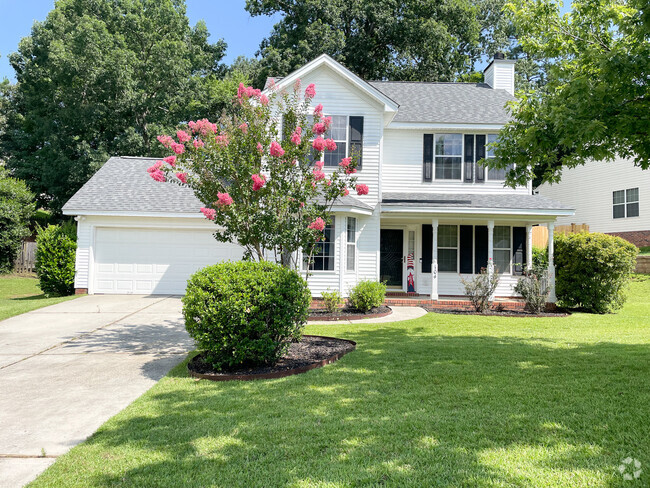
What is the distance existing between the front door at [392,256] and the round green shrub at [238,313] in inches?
371

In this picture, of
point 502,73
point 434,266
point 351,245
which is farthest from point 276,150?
point 502,73

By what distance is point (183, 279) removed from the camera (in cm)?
1494

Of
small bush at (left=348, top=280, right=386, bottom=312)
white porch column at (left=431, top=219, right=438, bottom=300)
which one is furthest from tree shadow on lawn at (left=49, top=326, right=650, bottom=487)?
white porch column at (left=431, top=219, right=438, bottom=300)

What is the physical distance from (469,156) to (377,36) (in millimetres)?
18325

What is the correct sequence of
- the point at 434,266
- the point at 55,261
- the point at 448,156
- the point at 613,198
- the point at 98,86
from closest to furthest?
the point at 434,266 → the point at 55,261 → the point at 448,156 → the point at 613,198 → the point at 98,86

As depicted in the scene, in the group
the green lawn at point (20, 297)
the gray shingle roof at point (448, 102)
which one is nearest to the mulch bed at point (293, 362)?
the green lawn at point (20, 297)

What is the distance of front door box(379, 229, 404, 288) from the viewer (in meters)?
15.1

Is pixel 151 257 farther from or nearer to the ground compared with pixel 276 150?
nearer to the ground

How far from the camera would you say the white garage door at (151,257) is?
14766 mm

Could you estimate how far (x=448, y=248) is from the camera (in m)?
14.8

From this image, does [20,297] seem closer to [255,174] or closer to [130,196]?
[130,196]

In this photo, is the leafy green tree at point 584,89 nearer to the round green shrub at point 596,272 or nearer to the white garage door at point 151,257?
the round green shrub at point 596,272

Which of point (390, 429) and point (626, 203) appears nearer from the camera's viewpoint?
point (390, 429)

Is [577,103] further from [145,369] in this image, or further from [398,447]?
[145,369]
